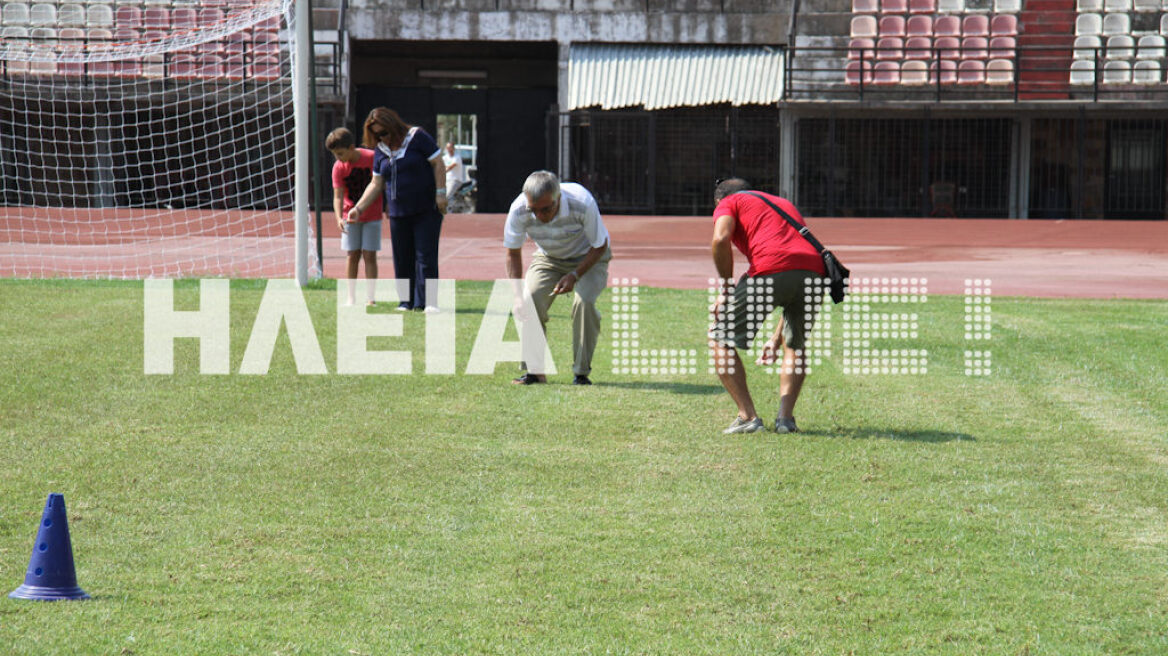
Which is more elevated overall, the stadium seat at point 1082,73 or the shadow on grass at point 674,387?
the stadium seat at point 1082,73

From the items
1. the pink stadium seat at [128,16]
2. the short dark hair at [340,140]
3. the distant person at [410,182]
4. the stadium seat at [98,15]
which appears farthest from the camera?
the stadium seat at [98,15]

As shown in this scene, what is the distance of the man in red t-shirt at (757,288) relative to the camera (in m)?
7.45

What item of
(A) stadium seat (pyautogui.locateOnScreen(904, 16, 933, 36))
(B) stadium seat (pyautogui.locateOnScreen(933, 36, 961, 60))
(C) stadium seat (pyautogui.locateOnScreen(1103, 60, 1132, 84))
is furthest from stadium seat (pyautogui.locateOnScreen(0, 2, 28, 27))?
(C) stadium seat (pyautogui.locateOnScreen(1103, 60, 1132, 84))

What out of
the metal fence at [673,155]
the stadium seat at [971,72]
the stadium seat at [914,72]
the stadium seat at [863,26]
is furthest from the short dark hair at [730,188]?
the stadium seat at [863,26]

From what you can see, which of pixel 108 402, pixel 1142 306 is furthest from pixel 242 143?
pixel 108 402

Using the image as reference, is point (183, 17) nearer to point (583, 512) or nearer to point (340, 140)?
point (340, 140)

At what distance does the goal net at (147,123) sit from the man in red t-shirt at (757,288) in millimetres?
18023

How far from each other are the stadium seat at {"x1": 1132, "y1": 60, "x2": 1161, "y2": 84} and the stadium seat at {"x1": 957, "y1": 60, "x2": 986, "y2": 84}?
322cm

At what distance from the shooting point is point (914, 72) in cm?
3152

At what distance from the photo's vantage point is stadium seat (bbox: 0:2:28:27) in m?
30.7

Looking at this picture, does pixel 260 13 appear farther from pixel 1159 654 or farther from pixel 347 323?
pixel 1159 654

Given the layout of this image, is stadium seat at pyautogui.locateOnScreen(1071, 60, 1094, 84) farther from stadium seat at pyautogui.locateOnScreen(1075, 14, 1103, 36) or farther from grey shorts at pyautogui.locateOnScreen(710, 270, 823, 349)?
grey shorts at pyautogui.locateOnScreen(710, 270, 823, 349)

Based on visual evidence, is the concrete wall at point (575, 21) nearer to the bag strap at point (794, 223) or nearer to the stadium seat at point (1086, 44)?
the stadium seat at point (1086, 44)

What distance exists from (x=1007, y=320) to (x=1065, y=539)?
26.1ft
